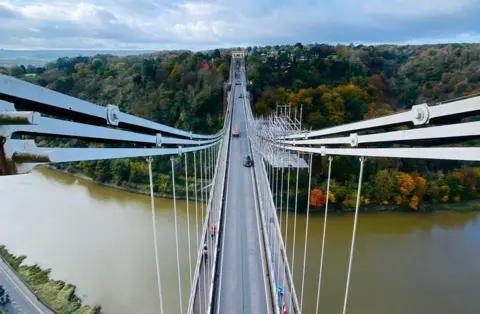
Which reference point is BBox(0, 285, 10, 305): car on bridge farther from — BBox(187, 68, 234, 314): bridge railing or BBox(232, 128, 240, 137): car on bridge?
BBox(232, 128, 240, 137): car on bridge

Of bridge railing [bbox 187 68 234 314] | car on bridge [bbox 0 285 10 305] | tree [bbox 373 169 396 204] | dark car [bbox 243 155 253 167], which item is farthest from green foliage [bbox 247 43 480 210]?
car on bridge [bbox 0 285 10 305]

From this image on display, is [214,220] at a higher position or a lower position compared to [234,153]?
higher

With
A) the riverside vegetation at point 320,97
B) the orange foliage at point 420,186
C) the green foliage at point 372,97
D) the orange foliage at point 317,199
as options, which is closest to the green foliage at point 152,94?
the riverside vegetation at point 320,97

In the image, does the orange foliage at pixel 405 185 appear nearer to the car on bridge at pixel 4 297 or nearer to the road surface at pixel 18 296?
the road surface at pixel 18 296

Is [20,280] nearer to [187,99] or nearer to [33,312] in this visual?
[33,312]

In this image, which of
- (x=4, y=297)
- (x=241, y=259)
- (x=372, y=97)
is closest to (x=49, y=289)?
(x=4, y=297)

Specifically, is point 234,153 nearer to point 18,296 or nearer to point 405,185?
point 405,185
